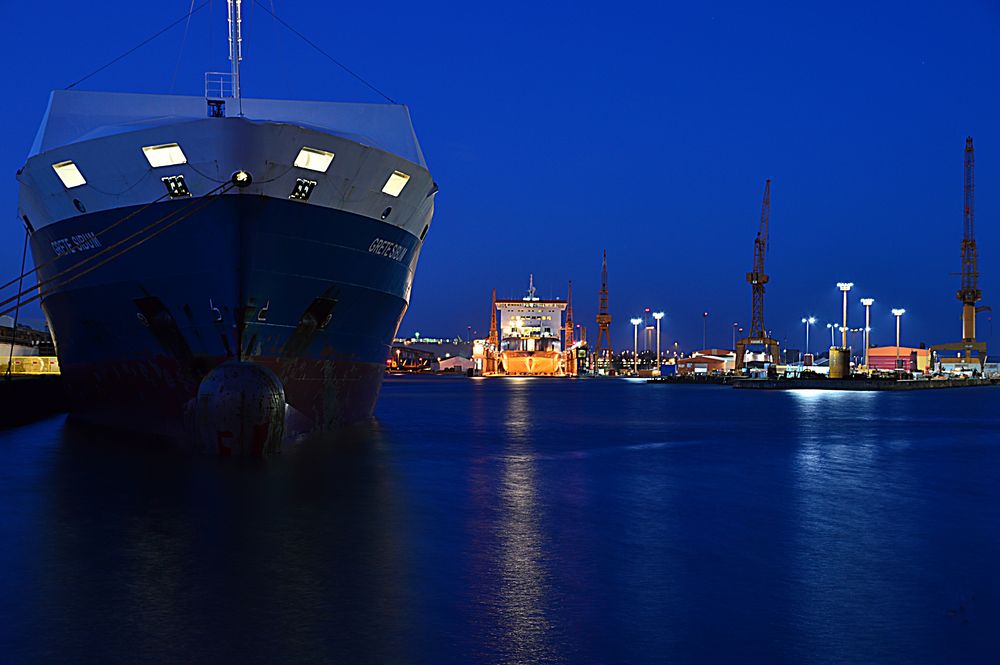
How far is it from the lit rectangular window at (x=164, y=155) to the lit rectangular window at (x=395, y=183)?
458 centimetres

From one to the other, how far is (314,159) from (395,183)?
2.57 m

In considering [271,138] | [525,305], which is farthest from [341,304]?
[525,305]

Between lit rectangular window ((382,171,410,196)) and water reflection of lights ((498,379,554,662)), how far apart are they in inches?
300

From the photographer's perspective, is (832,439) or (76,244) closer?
(76,244)

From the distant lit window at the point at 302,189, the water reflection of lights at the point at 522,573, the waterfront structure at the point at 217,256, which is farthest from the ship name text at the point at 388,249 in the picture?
the water reflection of lights at the point at 522,573

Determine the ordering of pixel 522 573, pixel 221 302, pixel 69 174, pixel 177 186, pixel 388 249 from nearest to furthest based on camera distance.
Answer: pixel 522 573
pixel 221 302
pixel 177 186
pixel 69 174
pixel 388 249

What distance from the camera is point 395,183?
20156mm

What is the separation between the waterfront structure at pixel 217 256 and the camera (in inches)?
674

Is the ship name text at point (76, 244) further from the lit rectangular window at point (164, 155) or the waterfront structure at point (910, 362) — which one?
the waterfront structure at point (910, 362)

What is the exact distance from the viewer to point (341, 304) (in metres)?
19.4

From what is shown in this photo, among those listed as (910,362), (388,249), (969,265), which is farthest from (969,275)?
(388,249)

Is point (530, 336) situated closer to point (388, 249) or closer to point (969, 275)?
point (969, 275)

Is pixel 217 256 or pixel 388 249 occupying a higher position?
pixel 388 249

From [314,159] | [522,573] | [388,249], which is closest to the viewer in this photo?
[522,573]
